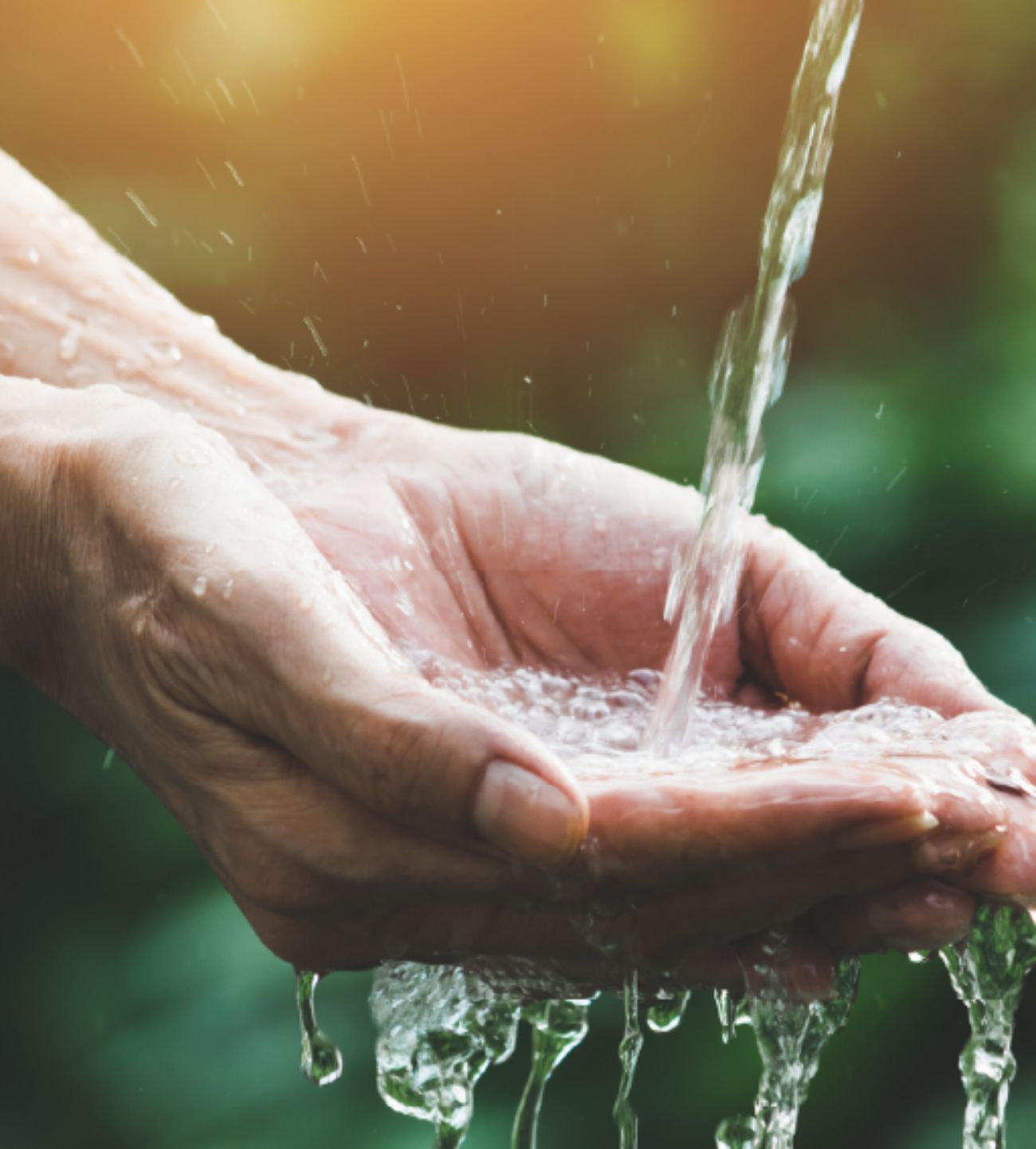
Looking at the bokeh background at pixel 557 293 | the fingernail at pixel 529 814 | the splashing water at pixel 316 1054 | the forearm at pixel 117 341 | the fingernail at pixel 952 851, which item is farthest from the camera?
the bokeh background at pixel 557 293

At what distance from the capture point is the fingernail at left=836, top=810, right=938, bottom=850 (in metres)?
0.74

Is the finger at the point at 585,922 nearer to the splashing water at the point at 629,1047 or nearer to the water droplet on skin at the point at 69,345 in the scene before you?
the splashing water at the point at 629,1047

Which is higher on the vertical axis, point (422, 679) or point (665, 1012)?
point (422, 679)

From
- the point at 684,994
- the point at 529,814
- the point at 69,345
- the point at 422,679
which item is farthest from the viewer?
the point at 69,345

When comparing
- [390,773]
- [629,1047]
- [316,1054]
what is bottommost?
[316,1054]

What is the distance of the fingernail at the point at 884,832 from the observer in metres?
0.74

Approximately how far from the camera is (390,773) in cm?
75

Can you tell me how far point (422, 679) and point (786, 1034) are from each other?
35 centimetres

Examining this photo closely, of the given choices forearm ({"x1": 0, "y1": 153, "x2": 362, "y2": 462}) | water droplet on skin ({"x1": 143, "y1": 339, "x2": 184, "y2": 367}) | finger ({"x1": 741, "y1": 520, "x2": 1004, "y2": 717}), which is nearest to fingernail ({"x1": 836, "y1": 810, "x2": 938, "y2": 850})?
finger ({"x1": 741, "y1": 520, "x2": 1004, "y2": 717})

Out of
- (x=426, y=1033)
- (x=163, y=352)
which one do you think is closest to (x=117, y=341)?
(x=163, y=352)

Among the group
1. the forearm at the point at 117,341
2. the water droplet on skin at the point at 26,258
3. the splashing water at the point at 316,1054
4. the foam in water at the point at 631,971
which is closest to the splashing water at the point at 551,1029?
the foam in water at the point at 631,971

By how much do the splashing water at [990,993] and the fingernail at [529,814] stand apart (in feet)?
1.06

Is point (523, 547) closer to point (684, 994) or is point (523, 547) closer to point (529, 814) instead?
point (684, 994)

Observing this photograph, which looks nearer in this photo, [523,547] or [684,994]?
[684,994]
